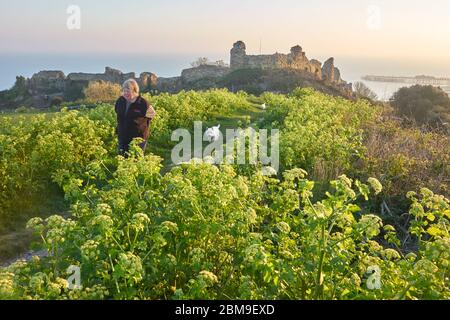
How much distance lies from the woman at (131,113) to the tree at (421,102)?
20.3 metres

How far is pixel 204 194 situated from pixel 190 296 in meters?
1.11

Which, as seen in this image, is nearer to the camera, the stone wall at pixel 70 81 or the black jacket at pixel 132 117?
the black jacket at pixel 132 117

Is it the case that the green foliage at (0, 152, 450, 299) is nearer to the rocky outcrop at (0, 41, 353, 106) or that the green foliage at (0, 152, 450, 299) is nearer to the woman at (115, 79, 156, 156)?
the woman at (115, 79, 156, 156)

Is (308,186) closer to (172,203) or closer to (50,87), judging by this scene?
(172,203)

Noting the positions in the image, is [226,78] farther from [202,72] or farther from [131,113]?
[131,113]

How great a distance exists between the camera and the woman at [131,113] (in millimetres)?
7973

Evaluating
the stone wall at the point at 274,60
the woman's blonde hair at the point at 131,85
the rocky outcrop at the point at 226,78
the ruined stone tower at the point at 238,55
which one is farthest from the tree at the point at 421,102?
the ruined stone tower at the point at 238,55

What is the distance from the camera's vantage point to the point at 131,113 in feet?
26.2

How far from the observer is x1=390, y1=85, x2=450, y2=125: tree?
2612cm

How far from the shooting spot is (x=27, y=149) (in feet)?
28.8

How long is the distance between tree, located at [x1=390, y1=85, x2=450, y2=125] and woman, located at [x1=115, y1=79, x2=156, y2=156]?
800 inches

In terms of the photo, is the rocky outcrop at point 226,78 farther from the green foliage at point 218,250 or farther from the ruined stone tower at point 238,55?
the green foliage at point 218,250
